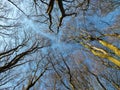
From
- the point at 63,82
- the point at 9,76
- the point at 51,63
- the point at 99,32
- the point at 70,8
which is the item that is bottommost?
the point at 63,82

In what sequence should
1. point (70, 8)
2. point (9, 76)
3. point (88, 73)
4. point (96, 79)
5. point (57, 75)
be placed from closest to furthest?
point (70, 8) → point (9, 76) → point (96, 79) → point (88, 73) → point (57, 75)

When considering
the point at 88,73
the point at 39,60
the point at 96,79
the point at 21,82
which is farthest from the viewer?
the point at 39,60

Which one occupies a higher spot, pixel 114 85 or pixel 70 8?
pixel 70 8

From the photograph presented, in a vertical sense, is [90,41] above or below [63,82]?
above

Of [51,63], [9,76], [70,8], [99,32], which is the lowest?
[51,63]

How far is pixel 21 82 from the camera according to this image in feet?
39.1

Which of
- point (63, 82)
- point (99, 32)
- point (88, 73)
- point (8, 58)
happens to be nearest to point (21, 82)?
point (8, 58)

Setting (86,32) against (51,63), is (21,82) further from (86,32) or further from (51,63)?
(86,32)

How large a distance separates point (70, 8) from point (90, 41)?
2.70 m

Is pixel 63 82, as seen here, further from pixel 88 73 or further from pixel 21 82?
pixel 21 82

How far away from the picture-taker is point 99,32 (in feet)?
38.0

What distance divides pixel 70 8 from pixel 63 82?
22.1ft

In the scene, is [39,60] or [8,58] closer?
[8,58]

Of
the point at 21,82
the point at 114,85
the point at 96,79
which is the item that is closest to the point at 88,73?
the point at 96,79
